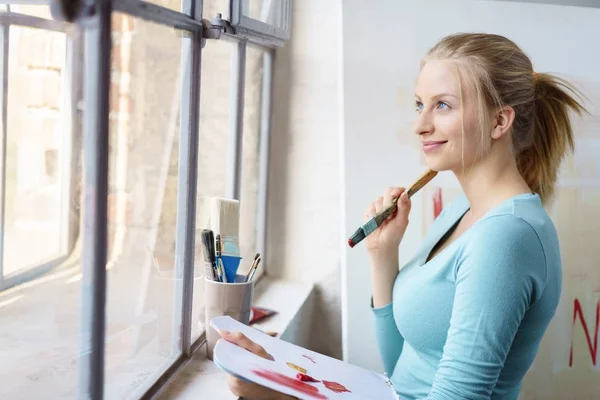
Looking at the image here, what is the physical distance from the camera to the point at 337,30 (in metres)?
1.78

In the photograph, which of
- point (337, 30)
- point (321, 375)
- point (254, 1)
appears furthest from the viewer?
point (337, 30)

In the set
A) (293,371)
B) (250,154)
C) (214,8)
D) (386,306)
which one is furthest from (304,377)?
(250,154)

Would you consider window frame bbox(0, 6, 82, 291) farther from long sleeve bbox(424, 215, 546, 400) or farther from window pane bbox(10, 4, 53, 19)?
long sleeve bbox(424, 215, 546, 400)

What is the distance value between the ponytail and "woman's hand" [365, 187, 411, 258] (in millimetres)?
242

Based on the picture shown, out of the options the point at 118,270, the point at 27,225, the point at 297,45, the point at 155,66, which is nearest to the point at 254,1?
the point at 297,45

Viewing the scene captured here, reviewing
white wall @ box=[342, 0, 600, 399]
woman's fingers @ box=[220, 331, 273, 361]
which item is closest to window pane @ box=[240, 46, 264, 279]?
white wall @ box=[342, 0, 600, 399]

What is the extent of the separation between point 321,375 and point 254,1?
854 millimetres

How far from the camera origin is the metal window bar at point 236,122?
1.57 metres

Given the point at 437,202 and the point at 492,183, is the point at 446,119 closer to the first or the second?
the point at 492,183

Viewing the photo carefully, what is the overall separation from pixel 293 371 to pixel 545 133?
642mm

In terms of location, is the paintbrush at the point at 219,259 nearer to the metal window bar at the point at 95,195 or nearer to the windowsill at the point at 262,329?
the windowsill at the point at 262,329

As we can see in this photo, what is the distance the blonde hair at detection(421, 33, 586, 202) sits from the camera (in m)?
1.11

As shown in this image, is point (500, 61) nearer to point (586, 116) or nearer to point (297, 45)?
point (586, 116)

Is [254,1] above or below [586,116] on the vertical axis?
above
